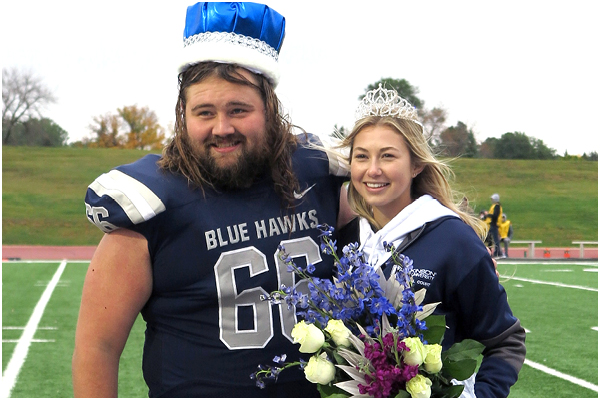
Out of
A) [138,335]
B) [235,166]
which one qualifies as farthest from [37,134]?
[235,166]

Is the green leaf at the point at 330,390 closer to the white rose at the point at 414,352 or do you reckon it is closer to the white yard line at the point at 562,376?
the white rose at the point at 414,352

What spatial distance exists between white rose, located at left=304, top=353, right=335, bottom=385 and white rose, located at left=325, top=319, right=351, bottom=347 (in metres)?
0.06

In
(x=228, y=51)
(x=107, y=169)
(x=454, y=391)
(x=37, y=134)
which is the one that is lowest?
(x=454, y=391)

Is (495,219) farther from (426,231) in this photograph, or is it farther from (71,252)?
(426,231)

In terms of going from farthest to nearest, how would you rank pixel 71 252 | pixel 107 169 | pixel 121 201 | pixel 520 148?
pixel 520 148, pixel 107 169, pixel 71 252, pixel 121 201

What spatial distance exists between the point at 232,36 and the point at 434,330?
100 cm

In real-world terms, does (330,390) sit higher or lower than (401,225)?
lower

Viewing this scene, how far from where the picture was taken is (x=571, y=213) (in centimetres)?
2905

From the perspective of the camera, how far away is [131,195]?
5.73 ft

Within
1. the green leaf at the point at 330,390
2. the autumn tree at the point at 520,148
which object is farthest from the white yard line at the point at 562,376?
the autumn tree at the point at 520,148

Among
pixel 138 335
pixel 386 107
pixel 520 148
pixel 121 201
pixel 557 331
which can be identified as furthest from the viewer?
pixel 520 148

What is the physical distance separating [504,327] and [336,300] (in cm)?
67

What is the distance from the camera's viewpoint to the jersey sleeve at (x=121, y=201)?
1.73m

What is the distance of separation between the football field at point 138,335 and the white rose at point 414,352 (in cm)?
131
